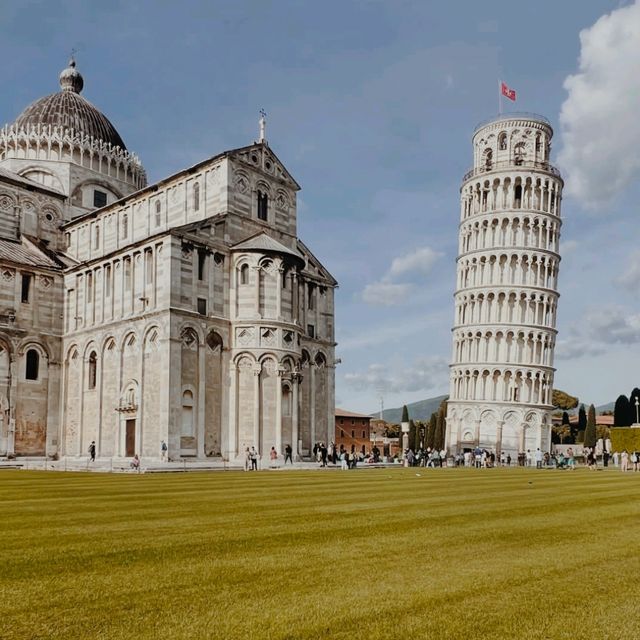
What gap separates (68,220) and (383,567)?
59.2 metres

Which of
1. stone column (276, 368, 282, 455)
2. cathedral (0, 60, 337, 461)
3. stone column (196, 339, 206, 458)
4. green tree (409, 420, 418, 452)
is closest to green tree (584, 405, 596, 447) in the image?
green tree (409, 420, 418, 452)

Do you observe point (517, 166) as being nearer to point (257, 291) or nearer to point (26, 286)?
point (257, 291)

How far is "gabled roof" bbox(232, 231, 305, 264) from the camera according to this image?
50312 mm

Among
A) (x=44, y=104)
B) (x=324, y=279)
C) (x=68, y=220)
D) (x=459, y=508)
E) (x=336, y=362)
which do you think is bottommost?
(x=459, y=508)

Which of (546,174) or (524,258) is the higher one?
(546,174)

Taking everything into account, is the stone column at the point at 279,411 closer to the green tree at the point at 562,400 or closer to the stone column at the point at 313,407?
the stone column at the point at 313,407

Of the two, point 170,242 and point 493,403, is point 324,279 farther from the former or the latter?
point 493,403

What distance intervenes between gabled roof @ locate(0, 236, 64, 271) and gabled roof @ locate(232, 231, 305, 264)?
15607 millimetres

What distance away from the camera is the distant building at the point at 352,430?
118000 mm

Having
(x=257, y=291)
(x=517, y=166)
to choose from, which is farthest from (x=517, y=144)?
(x=257, y=291)

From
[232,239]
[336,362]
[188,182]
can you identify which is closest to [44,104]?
[188,182]

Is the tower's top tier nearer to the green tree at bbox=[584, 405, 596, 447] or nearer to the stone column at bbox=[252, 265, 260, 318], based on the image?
the green tree at bbox=[584, 405, 596, 447]

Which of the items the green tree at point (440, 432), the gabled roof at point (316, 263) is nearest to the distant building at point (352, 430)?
the green tree at point (440, 432)

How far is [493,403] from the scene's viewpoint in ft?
294
